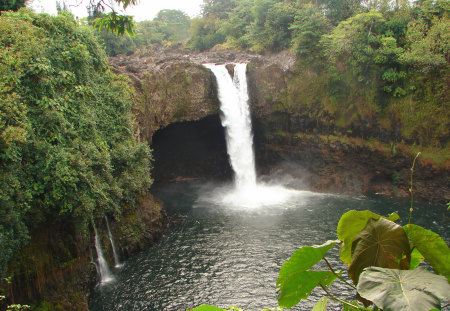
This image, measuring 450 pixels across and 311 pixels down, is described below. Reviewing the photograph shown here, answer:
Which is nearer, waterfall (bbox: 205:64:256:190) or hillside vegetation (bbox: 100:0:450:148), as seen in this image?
hillside vegetation (bbox: 100:0:450:148)

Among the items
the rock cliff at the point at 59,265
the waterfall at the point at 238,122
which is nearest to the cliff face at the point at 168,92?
the waterfall at the point at 238,122

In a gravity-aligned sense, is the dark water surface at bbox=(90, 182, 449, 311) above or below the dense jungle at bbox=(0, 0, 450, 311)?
below

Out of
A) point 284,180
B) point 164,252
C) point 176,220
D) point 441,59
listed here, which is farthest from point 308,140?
point 164,252

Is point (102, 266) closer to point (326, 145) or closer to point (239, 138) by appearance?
point (239, 138)

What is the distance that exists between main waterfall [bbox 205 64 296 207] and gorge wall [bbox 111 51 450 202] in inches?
28.7

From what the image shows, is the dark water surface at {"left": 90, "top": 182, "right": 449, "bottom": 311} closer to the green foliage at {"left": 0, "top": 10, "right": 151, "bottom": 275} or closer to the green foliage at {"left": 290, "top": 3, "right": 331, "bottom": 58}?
the green foliage at {"left": 0, "top": 10, "right": 151, "bottom": 275}

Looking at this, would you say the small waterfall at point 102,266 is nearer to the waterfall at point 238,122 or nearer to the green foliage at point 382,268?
the green foliage at point 382,268

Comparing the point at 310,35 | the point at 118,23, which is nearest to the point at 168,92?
the point at 310,35

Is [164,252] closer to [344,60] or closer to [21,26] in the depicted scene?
[21,26]

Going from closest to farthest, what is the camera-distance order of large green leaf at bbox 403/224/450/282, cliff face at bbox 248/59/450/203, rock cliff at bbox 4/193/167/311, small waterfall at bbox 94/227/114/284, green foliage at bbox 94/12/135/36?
large green leaf at bbox 403/224/450/282 < green foliage at bbox 94/12/135/36 < rock cliff at bbox 4/193/167/311 < small waterfall at bbox 94/227/114/284 < cliff face at bbox 248/59/450/203

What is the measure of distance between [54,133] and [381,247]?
11.0 metres

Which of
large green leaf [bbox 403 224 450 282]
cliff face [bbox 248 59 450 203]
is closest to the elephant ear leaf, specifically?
large green leaf [bbox 403 224 450 282]

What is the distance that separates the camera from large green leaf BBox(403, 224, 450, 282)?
4.60 feet

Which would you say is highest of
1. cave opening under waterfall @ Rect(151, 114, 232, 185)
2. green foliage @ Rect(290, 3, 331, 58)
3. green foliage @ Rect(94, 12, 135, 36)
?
green foliage @ Rect(290, 3, 331, 58)
